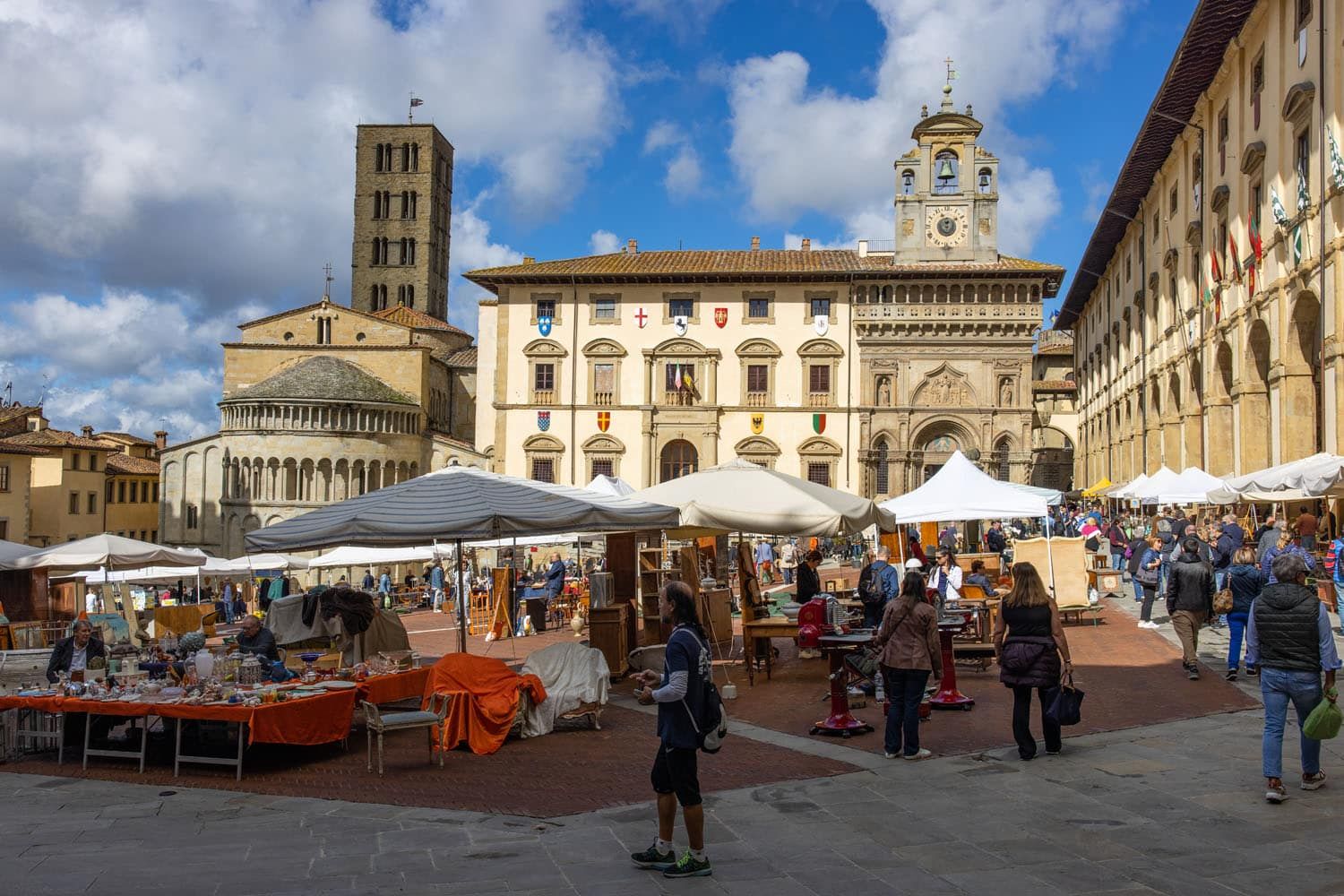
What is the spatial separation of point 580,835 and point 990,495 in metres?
13.3

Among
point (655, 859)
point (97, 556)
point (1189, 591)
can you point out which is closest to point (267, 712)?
point (655, 859)

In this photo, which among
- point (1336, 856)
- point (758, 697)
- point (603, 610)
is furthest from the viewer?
point (603, 610)

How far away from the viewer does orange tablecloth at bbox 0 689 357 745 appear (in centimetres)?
992

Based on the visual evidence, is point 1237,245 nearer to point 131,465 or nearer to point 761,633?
point 761,633

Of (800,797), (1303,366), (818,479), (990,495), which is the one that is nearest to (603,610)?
(800,797)

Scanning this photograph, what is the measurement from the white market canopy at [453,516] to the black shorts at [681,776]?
5.08 metres

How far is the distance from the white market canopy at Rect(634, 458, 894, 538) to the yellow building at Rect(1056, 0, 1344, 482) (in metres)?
11.6

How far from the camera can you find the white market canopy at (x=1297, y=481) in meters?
17.5

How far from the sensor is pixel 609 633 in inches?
574

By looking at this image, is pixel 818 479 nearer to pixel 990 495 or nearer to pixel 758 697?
pixel 990 495

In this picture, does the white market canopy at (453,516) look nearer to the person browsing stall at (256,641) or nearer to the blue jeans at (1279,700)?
the person browsing stall at (256,641)

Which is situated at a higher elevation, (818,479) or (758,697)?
(818,479)

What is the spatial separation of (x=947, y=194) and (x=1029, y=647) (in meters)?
40.0

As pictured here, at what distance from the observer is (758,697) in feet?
44.3
